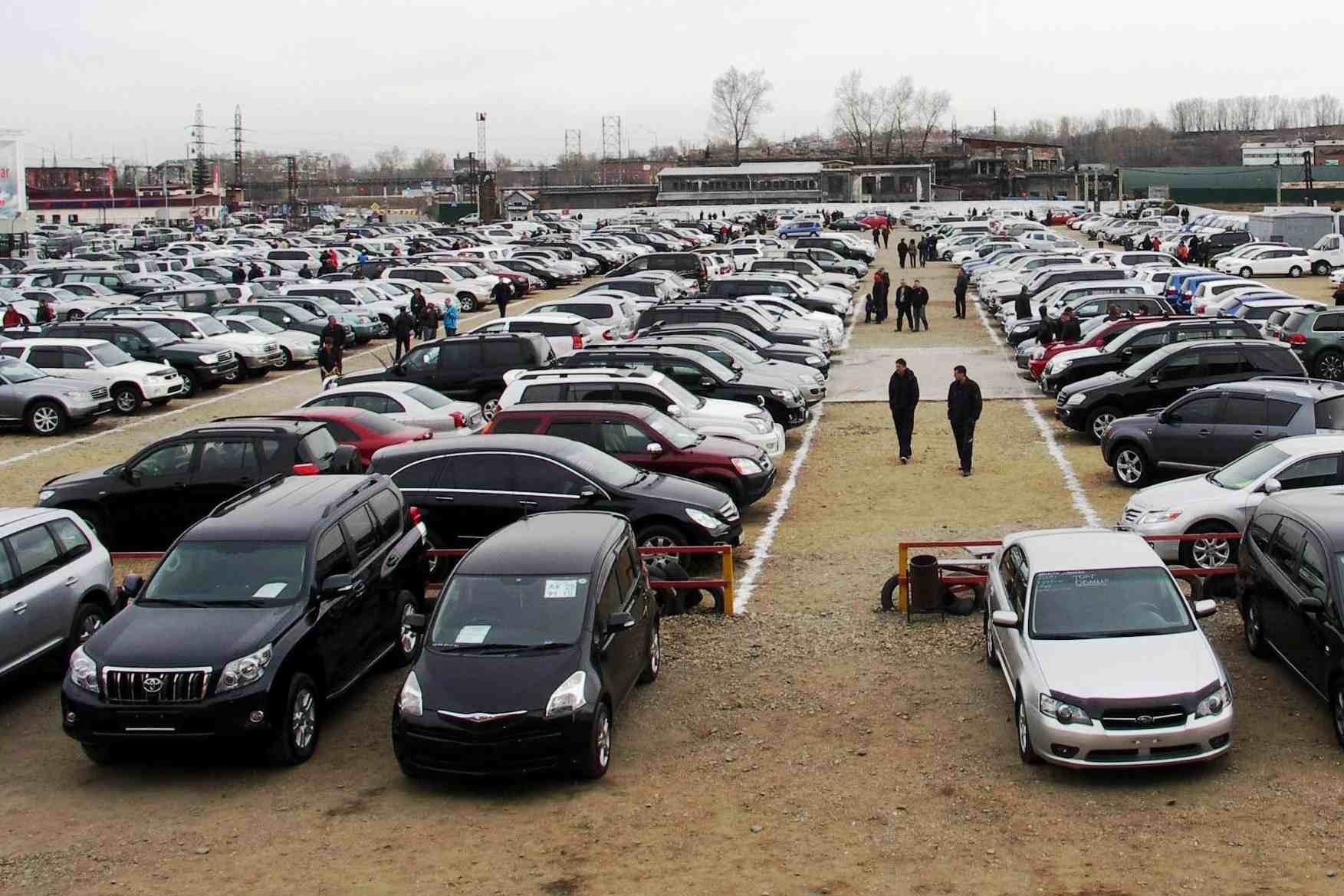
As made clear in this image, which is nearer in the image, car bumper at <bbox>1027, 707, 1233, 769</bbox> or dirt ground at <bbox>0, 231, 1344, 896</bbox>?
dirt ground at <bbox>0, 231, 1344, 896</bbox>

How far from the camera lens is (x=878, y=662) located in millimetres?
12273

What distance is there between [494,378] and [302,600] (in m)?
14.4

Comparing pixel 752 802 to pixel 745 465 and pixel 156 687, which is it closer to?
pixel 156 687

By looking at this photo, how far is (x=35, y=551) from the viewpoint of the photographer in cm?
1205

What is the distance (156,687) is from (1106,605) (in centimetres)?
653

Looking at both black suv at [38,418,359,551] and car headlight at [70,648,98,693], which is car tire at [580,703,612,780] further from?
black suv at [38,418,359,551]

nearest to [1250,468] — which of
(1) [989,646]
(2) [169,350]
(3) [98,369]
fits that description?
(1) [989,646]

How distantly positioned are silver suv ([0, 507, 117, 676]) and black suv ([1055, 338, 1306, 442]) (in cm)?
1448

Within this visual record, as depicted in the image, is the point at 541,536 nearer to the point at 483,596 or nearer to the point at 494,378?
the point at 483,596

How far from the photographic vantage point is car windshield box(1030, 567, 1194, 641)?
1026 cm

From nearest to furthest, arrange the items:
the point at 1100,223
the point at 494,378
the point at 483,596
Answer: the point at 483,596
the point at 494,378
the point at 1100,223

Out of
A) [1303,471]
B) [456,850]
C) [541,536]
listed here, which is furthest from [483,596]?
[1303,471]

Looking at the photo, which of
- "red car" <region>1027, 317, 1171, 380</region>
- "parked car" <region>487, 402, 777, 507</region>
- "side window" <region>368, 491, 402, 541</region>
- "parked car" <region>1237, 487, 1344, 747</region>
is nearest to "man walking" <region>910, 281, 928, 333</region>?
"red car" <region>1027, 317, 1171, 380</region>

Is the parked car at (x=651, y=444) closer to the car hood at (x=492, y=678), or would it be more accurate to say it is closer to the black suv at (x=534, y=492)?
the black suv at (x=534, y=492)
